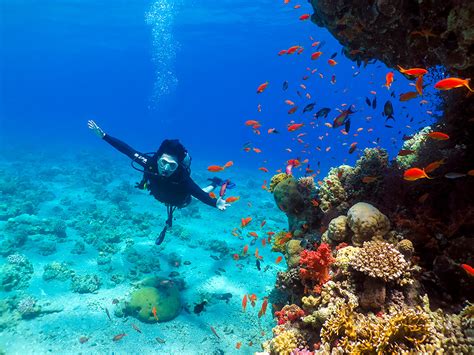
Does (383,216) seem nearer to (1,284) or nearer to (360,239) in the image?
(360,239)

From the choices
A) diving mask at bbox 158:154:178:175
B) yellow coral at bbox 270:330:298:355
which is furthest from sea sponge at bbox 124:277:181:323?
yellow coral at bbox 270:330:298:355

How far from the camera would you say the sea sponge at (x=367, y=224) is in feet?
15.1

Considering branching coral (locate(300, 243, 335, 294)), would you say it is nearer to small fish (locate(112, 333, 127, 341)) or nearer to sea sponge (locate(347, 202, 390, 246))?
sea sponge (locate(347, 202, 390, 246))

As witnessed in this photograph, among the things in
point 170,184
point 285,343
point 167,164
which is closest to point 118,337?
→ point 170,184

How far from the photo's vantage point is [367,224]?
4582 mm

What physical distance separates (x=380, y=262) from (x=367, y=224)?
0.77 meters

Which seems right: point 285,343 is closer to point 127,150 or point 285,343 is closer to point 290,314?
point 290,314

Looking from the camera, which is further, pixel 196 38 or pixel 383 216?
pixel 196 38

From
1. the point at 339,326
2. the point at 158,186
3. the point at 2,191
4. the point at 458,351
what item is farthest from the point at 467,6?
the point at 2,191

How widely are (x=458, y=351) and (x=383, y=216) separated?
207cm

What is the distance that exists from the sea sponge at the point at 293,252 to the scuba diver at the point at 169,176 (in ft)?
10.1

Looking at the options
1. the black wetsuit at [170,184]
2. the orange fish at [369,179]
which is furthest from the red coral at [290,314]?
→ the black wetsuit at [170,184]

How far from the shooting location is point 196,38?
182 feet

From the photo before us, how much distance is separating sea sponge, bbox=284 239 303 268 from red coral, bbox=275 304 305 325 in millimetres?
908
